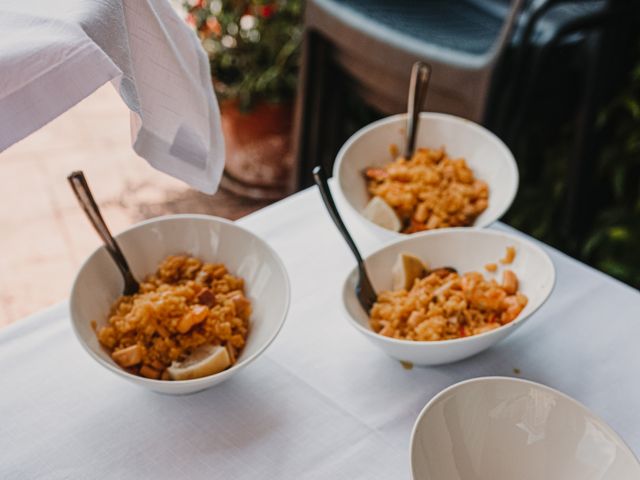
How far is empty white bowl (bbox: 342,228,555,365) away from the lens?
0.84 metres

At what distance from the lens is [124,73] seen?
647 mm

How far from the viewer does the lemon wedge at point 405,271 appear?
96 cm

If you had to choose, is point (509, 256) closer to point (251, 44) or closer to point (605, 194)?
point (605, 194)

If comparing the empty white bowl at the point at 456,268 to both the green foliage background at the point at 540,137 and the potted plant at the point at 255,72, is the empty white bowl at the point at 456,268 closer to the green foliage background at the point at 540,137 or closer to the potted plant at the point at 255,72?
the green foliage background at the point at 540,137

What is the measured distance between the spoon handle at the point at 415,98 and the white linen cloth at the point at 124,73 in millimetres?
384

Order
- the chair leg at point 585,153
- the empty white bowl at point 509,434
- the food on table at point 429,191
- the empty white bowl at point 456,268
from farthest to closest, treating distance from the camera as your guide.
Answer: the chair leg at point 585,153 → the food on table at point 429,191 → the empty white bowl at point 456,268 → the empty white bowl at point 509,434

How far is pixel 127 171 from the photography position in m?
2.35

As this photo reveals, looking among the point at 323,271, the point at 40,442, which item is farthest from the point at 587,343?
the point at 40,442

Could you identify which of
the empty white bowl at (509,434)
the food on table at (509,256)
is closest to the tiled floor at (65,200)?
the food on table at (509,256)

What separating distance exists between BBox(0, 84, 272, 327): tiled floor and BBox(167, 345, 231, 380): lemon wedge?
1179mm

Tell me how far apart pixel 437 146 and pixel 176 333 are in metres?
0.55

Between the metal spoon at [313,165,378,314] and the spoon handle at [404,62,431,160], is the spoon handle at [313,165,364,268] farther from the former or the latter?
the spoon handle at [404,62,431,160]

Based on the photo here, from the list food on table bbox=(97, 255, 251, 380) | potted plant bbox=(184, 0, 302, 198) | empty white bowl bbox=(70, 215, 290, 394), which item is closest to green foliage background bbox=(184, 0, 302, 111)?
potted plant bbox=(184, 0, 302, 198)

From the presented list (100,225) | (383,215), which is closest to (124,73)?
(100,225)
